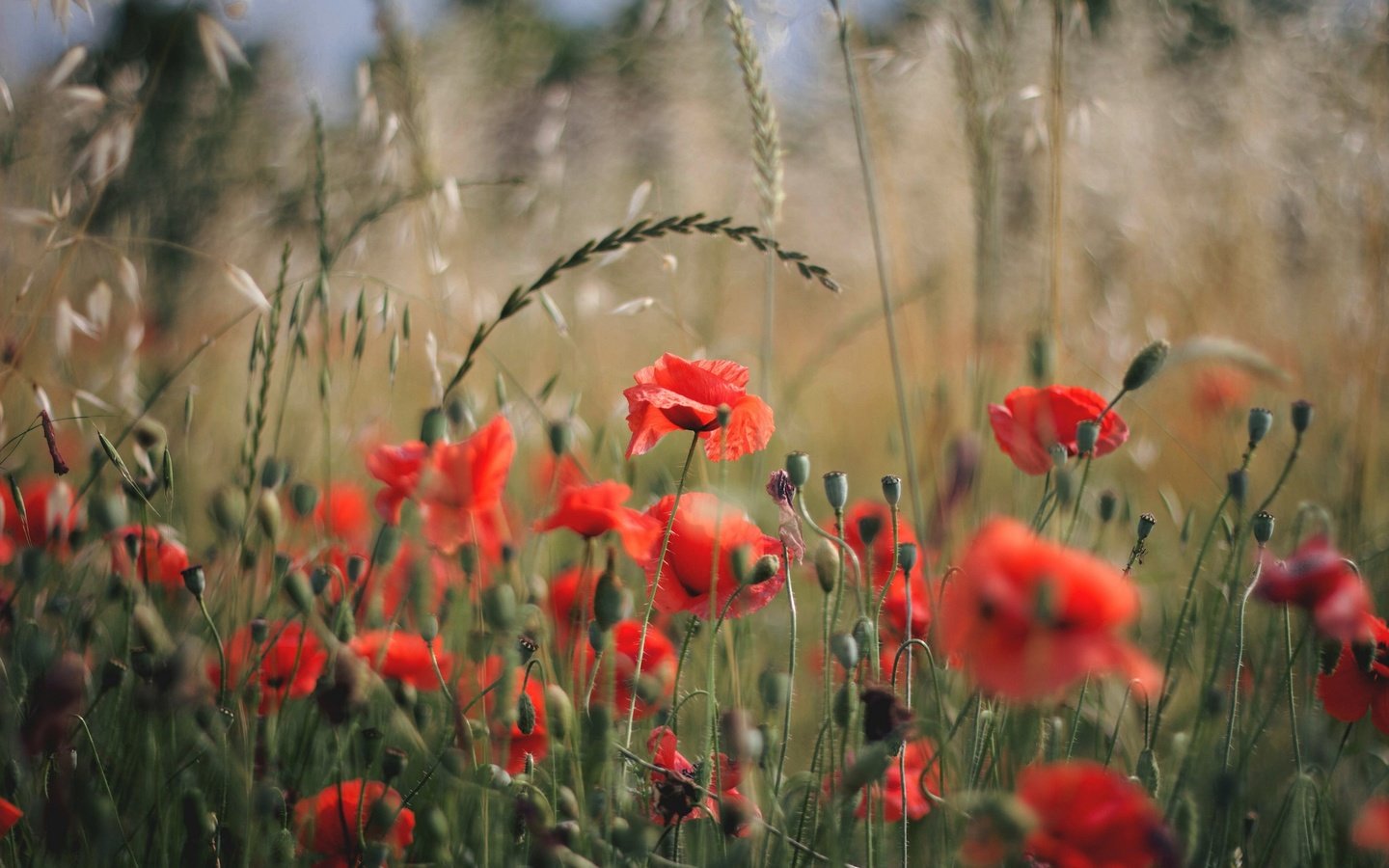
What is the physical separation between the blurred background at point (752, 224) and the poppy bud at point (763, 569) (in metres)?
0.32

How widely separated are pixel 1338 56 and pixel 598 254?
73.7 inches

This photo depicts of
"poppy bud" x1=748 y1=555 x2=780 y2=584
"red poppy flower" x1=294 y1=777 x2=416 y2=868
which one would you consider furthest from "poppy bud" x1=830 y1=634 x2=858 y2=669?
"red poppy flower" x1=294 y1=777 x2=416 y2=868

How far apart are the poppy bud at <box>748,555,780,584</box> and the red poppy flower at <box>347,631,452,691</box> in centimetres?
28

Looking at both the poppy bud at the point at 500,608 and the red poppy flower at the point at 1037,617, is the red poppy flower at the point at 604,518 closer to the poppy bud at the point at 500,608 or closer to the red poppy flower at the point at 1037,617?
the poppy bud at the point at 500,608

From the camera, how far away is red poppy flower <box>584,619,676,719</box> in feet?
2.42

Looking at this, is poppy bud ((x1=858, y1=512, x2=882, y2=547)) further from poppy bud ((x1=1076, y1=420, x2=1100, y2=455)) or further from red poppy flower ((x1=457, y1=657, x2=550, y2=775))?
red poppy flower ((x1=457, y1=657, x2=550, y2=775))

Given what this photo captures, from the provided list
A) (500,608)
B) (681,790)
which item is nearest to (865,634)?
(681,790)

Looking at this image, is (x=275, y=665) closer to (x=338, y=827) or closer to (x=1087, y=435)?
(x=338, y=827)

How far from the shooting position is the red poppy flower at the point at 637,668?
2.42 ft

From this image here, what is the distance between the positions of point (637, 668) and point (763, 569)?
0.45 feet

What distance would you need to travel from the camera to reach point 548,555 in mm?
1265

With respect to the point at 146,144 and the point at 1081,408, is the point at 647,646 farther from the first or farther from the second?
the point at 146,144

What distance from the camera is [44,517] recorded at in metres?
1.09

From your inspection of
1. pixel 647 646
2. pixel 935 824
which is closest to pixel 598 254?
pixel 647 646
